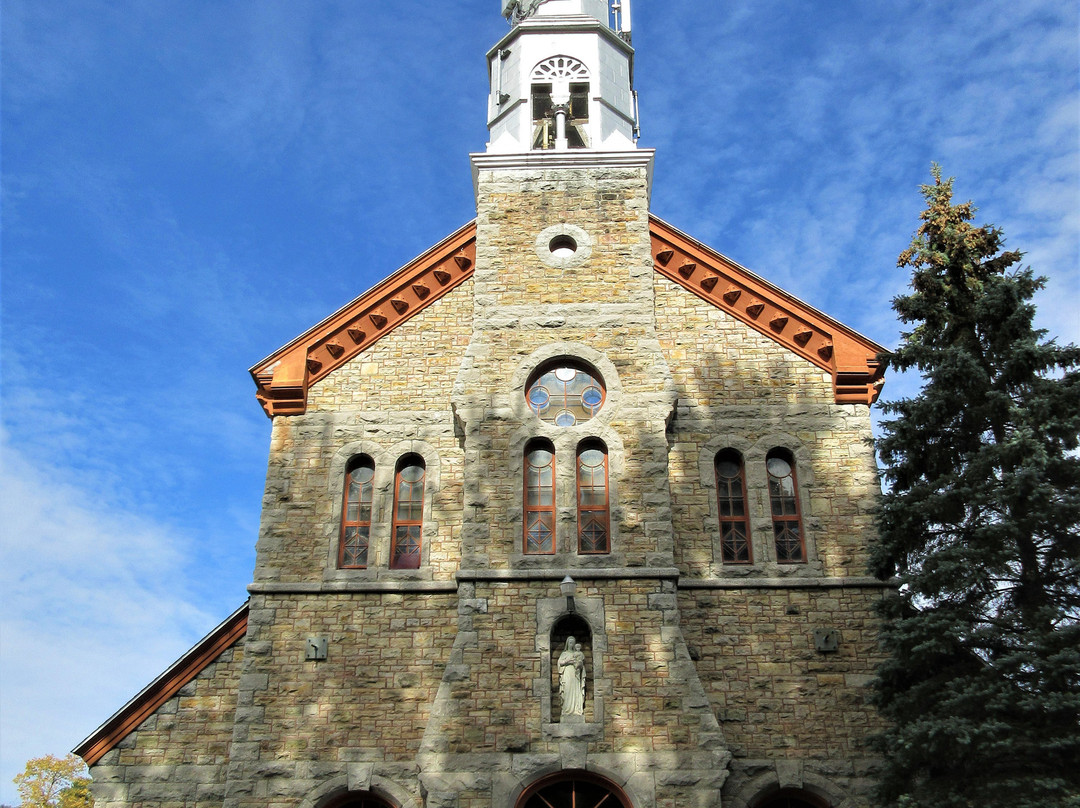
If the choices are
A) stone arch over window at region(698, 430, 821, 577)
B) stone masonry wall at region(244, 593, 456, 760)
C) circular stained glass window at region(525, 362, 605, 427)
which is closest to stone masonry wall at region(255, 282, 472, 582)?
stone masonry wall at region(244, 593, 456, 760)

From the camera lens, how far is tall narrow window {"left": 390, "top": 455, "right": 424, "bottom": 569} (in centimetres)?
1602

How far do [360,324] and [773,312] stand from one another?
7.05m

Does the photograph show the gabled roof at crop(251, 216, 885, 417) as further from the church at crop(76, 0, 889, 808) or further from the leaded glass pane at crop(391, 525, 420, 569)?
the leaded glass pane at crop(391, 525, 420, 569)

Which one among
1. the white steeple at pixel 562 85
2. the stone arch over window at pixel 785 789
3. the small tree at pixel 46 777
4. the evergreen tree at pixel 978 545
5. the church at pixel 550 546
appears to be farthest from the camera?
the small tree at pixel 46 777

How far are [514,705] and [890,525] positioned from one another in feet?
17.7

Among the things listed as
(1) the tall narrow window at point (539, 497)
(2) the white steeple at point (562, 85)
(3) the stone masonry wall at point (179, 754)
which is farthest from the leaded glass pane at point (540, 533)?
(2) the white steeple at point (562, 85)

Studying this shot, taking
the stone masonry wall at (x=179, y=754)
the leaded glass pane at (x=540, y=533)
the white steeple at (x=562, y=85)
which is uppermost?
the white steeple at (x=562, y=85)

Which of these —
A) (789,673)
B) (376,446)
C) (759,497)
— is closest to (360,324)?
(376,446)

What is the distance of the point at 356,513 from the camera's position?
1639 centimetres

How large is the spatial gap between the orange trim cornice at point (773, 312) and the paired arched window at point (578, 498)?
392 cm

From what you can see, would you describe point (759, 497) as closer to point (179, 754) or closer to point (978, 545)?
point (978, 545)

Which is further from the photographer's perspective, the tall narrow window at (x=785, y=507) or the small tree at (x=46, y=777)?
the small tree at (x=46, y=777)

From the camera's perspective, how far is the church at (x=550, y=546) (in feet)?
Answer: 45.2

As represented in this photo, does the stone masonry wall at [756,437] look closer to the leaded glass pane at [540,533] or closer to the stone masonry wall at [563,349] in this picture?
the stone masonry wall at [563,349]
